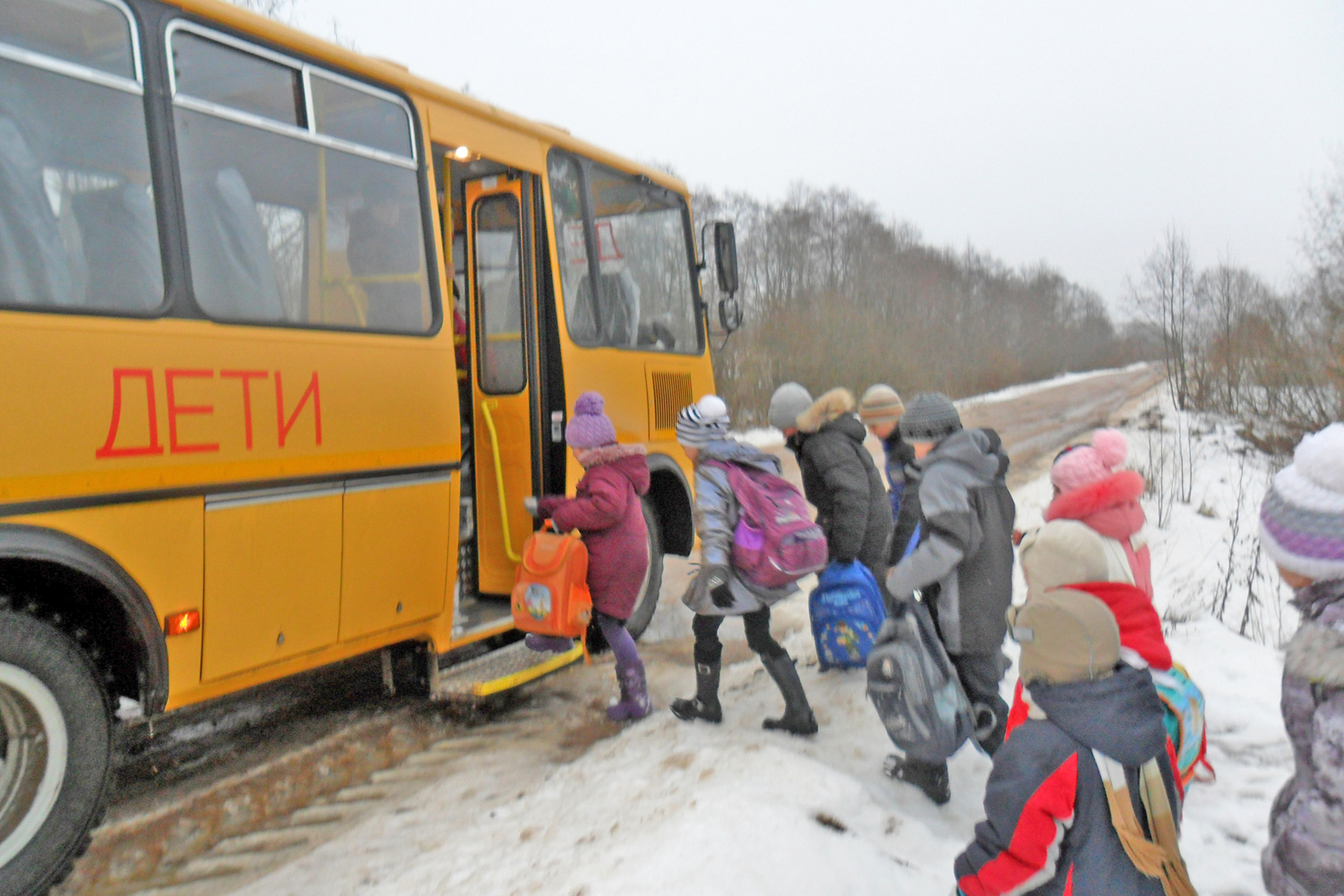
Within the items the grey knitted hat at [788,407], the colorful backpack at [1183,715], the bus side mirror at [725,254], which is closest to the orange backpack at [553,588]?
the grey knitted hat at [788,407]

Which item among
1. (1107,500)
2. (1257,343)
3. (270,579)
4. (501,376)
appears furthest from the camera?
(1257,343)

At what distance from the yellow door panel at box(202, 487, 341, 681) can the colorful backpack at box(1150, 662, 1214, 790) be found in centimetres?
307

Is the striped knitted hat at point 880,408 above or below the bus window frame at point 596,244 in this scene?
below

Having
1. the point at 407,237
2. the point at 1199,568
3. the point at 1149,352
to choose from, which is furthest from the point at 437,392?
the point at 1149,352

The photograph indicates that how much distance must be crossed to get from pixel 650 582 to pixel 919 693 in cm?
265

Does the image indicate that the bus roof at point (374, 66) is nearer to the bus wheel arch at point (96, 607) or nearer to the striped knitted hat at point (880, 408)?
the bus wheel arch at point (96, 607)

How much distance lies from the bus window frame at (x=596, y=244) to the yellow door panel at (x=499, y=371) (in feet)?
0.82

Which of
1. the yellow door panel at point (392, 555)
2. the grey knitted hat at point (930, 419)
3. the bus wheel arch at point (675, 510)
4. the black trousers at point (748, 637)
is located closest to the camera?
the grey knitted hat at point (930, 419)

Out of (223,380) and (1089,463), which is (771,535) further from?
(223,380)

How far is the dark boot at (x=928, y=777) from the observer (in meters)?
3.70

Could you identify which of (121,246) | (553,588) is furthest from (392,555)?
(121,246)

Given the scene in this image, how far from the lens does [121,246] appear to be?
3.10 metres

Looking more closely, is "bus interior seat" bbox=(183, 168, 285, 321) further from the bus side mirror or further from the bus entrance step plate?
the bus side mirror

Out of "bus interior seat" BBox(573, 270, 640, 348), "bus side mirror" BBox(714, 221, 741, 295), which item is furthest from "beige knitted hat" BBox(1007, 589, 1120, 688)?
"bus side mirror" BBox(714, 221, 741, 295)
